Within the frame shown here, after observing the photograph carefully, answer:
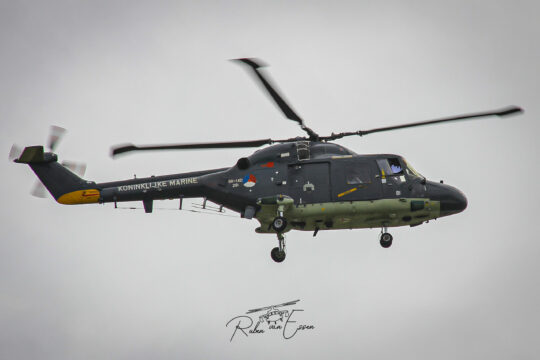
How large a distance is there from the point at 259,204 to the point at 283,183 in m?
1.16

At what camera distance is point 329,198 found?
85.7ft

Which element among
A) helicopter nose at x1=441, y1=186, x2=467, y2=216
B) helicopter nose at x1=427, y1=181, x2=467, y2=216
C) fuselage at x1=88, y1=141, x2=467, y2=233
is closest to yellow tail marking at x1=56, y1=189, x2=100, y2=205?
fuselage at x1=88, y1=141, x2=467, y2=233

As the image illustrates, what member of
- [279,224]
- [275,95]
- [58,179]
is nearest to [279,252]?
[279,224]

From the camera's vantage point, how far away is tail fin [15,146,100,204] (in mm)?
28344

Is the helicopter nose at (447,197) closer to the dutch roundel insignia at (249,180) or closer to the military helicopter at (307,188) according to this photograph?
the military helicopter at (307,188)

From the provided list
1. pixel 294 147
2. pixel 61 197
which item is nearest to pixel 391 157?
pixel 294 147

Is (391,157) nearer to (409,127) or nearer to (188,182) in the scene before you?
(409,127)

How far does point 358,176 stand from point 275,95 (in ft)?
15.0

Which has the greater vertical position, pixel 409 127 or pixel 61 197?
pixel 409 127

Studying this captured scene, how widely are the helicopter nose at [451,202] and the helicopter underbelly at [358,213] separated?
10.2 inches

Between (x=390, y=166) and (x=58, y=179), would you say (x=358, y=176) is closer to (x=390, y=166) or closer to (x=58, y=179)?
(x=390, y=166)

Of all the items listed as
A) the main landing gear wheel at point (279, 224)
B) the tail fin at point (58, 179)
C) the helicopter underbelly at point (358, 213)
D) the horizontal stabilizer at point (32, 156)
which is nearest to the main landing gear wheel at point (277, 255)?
the helicopter underbelly at point (358, 213)

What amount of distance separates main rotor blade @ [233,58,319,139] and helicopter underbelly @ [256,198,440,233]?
10.0ft

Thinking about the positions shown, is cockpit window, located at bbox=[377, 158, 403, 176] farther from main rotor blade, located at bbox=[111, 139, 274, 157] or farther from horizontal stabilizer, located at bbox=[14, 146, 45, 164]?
Result: horizontal stabilizer, located at bbox=[14, 146, 45, 164]
